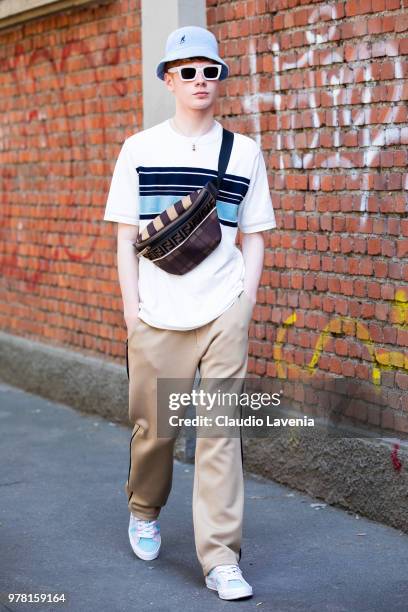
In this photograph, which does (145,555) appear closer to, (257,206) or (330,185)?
(257,206)

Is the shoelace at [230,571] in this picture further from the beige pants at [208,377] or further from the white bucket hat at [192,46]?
the white bucket hat at [192,46]

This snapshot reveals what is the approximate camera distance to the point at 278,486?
645cm

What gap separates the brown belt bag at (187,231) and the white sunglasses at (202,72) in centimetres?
Result: 27

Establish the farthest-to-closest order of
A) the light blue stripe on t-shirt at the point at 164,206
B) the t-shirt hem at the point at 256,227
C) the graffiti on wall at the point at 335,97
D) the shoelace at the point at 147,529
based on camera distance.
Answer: the graffiti on wall at the point at 335,97
the shoelace at the point at 147,529
the t-shirt hem at the point at 256,227
the light blue stripe on t-shirt at the point at 164,206

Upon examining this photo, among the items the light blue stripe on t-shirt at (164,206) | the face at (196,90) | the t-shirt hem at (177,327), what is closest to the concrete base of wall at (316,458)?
the t-shirt hem at (177,327)

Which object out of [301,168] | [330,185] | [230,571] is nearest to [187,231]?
[230,571]

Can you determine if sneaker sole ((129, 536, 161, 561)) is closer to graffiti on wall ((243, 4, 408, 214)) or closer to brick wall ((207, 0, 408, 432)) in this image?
brick wall ((207, 0, 408, 432))

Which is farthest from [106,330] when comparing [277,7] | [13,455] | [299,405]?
[277,7]

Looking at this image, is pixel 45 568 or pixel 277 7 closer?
pixel 45 568

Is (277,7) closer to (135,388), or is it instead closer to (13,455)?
(135,388)

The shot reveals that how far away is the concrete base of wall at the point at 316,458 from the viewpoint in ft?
18.5

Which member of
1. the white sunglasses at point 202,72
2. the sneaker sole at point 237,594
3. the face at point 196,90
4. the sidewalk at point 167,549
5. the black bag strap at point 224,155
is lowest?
the sidewalk at point 167,549

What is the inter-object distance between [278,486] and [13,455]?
168 cm

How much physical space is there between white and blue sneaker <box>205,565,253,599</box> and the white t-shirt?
3.01 ft
